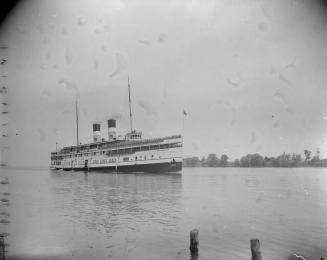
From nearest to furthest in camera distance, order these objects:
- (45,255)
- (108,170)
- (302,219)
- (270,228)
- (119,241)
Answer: (45,255) → (119,241) → (270,228) → (302,219) → (108,170)

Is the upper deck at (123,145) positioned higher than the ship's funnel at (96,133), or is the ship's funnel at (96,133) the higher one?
the ship's funnel at (96,133)

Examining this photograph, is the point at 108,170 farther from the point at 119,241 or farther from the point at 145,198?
the point at 119,241

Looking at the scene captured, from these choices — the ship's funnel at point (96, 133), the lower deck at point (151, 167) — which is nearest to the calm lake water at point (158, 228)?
the lower deck at point (151, 167)

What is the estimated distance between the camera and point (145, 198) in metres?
9.26

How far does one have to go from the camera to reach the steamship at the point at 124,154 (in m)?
19.5

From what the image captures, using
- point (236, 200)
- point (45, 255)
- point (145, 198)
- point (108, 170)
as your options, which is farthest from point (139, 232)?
point (108, 170)

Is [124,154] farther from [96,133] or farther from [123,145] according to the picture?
[96,133]

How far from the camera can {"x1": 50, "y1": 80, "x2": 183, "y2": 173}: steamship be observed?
19.5m

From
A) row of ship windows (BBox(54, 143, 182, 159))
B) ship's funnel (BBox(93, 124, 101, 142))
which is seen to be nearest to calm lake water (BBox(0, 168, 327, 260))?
row of ship windows (BBox(54, 143, 182, 159))

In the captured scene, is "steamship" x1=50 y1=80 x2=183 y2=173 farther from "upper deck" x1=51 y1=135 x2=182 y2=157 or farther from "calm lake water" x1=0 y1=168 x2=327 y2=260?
"calm lake water" x1=0 y1=168 x2=327 y2=260

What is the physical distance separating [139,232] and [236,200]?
15.4 ft

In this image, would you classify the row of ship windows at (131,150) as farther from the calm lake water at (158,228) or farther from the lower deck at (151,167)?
the calm lake water at (158,228)

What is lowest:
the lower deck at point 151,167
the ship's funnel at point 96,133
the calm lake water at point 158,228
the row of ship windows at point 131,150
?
the calm lake water at point 158,228

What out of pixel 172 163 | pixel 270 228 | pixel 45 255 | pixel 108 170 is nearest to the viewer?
pixel 45 255
